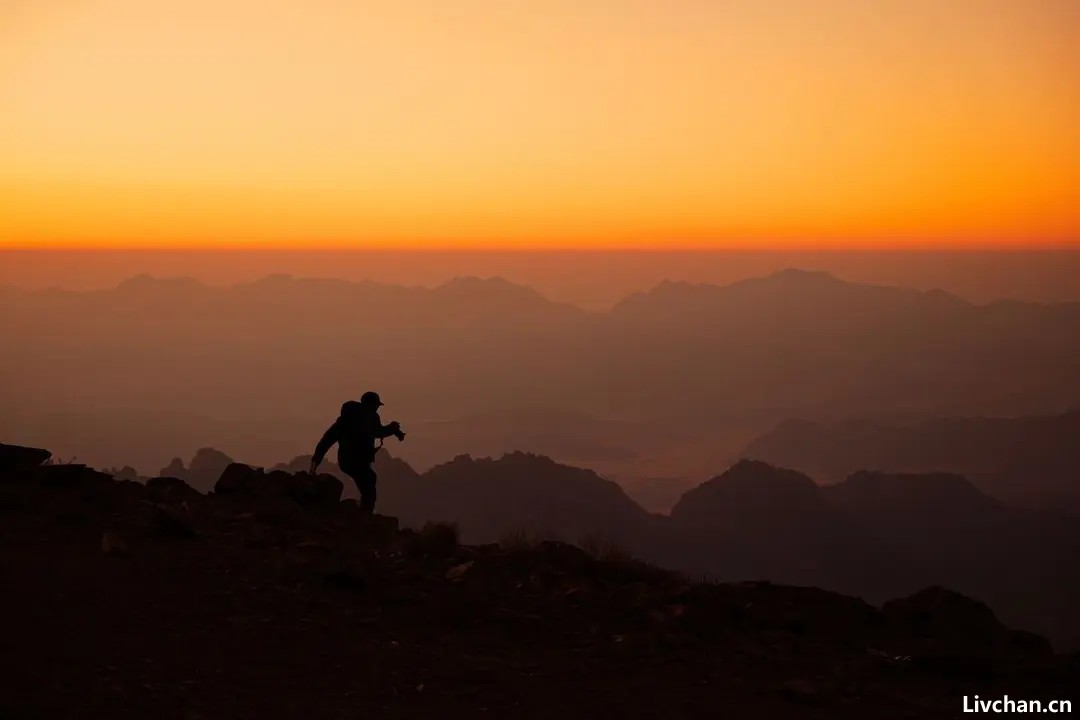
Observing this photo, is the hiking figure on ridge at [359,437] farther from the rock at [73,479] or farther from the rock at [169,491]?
the rock at [73,479]

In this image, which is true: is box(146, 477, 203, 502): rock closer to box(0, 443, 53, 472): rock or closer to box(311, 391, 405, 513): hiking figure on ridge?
box(0, 443, 53, 472): rock

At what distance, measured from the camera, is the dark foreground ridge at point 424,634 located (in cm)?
716

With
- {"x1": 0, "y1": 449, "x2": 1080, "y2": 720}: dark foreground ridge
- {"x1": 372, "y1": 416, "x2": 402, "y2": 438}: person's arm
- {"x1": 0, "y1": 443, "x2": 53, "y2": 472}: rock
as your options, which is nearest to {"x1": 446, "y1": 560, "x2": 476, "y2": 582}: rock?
{"x1": 0, "y1": 449, "x2": 1080, "y2": 720}: dark foreground ridge

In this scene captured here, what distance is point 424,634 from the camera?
8.48 m

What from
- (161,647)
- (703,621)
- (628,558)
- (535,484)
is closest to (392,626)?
(161,647)

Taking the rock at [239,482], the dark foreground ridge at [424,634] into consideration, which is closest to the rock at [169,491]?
the rock at [239,482]

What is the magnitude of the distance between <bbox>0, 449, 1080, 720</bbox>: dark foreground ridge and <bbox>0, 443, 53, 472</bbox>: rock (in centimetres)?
140

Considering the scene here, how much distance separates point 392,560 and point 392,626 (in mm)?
1863

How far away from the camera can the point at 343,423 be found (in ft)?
46.0

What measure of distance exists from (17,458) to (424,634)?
25.5 ft

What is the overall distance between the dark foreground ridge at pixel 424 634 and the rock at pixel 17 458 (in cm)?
140

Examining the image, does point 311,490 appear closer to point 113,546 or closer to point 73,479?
point 73,479

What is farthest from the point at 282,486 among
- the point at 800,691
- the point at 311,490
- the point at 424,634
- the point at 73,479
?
the point at 800,691

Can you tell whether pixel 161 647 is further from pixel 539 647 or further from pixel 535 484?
pixel 535 484
